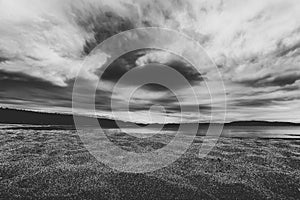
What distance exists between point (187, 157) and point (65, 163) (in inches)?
168

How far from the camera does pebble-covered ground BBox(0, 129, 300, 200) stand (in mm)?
4234

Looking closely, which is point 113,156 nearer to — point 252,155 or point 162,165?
point 162,165

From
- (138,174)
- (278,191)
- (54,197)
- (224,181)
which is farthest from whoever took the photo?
(138,174)

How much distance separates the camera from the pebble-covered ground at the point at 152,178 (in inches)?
167

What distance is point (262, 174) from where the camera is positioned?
5.47 metres

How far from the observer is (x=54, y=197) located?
4.02 m

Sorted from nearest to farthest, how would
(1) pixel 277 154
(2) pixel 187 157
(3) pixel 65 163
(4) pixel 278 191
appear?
(4) pixel 278 191 < (3) pixel 65 163 < (2) pixel 187 157 < (1) pixel 277 154

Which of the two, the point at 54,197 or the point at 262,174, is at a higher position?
the point at 262,174

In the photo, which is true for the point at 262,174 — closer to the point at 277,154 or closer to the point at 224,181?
the point at 224,181

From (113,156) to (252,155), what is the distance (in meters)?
5.48

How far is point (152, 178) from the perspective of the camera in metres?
5.09

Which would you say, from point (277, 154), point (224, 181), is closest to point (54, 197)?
point (224, 181)

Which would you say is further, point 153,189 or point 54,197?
point 153,189

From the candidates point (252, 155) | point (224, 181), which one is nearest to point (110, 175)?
point (224, 181)
